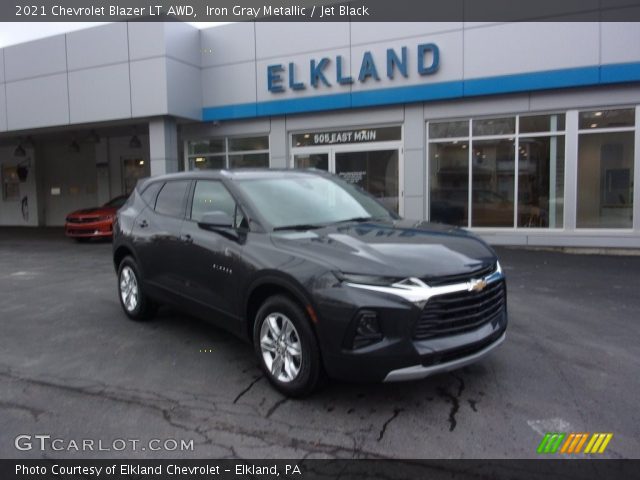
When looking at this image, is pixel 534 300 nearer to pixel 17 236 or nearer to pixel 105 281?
pixel 105 281

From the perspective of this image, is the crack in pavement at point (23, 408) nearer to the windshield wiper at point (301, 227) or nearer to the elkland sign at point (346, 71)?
the windshield wiper at point (301, 227)

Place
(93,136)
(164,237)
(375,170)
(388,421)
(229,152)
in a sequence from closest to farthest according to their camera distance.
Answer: (388,421), (164,237), (375,170), (229,152), (93,136)

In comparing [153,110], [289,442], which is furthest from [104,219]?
[289,442]

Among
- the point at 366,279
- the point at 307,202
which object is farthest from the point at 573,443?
the point at 307,202

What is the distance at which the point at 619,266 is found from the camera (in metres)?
9.84

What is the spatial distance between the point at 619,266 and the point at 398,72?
656cm

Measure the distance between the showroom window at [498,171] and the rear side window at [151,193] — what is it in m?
8.35

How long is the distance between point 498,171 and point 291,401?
10.0 metres

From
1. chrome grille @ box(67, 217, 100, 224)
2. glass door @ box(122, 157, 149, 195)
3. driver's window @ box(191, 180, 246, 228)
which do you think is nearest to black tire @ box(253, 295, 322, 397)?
driver's window @ box(191, 180, 246, 228)

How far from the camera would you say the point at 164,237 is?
561cm

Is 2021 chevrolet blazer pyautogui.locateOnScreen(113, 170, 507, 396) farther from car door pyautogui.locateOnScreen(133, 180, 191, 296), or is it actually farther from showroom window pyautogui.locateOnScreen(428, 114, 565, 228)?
showroom window pyautogui.locateOnScreen(428, 114, 565, 228)

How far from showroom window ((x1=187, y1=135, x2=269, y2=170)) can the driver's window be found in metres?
9.76

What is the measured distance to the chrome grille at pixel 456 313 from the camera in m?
3.55

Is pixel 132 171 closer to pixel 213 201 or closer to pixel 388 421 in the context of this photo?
pixel 213 201
